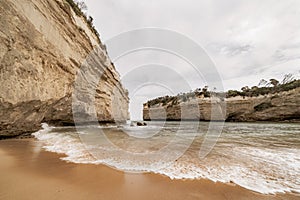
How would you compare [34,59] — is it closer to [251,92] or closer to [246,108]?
[246,108]

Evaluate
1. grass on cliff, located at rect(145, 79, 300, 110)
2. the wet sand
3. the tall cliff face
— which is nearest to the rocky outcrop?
grass on cliff, located at rect(145, 79, 300, 110)

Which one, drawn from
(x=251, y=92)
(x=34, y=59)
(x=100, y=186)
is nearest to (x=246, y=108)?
(x=251, y=92)

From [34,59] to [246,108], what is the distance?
36.5 metres

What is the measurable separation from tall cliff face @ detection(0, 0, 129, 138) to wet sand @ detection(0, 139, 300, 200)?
13.0 ft

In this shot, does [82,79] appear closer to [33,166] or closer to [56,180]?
[33,166]

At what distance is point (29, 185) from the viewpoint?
2.47 metres

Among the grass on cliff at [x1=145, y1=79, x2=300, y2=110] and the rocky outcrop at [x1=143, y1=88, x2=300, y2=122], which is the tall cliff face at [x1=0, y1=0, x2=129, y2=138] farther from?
the grass on cliff at [x1=145, y1=79, x2=300, y2=110]

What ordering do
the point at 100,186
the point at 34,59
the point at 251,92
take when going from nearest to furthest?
the point at 100,186 < the point at 34,59 < the point at 251,92

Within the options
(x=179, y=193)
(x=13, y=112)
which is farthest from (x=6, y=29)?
(x=179, y=193)

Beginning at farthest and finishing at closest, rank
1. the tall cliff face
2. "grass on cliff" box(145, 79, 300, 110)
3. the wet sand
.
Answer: "grass on cliff" box(145, 79, 300, 110)
the tall cliff face
the wet sand

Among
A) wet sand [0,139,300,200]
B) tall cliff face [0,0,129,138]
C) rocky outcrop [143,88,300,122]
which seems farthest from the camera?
rocky outcrop [143,88,300,122]

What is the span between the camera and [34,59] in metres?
6.86

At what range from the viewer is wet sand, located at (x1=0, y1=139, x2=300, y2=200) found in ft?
7.35

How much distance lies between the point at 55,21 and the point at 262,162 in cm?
1196
